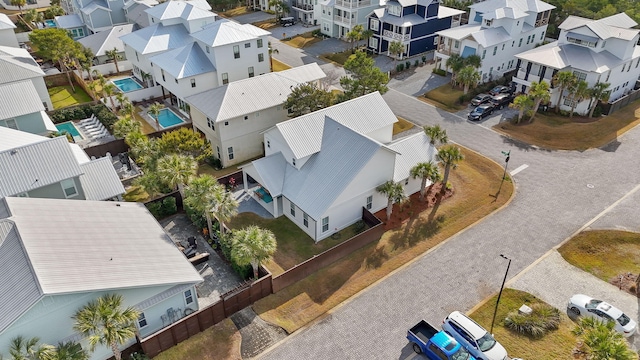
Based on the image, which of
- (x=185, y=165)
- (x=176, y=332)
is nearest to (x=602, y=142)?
(x=185, y=165)

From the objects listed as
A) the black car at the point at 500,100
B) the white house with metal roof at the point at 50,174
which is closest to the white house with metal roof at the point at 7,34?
the white house with metal roof at the point at 50,174

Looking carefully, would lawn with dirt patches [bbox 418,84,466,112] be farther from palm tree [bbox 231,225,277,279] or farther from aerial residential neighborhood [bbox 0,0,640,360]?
palm tree [bbox 231,225,277,279]

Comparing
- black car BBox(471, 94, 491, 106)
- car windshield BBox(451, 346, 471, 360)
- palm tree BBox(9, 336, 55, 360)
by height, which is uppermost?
palm tree BBox(9, 336, 55, 360)

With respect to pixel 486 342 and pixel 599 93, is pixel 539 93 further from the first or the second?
pixel 486 342

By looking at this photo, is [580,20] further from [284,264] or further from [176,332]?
[176,332]

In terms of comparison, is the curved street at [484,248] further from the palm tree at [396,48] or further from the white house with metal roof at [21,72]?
the white house with metal roof at [21,72]

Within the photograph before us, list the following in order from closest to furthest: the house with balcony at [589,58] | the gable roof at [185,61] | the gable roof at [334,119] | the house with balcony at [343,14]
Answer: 1. the gable roof at [334,119]
2. the gable roof at [185,61]
3. the house with balcony at [589,58]
4. the house with balcony at [343,14]

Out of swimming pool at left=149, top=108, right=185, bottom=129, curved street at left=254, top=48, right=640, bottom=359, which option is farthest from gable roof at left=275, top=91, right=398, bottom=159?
swimming pool at left=149, top=108, right=185, bottom=129
